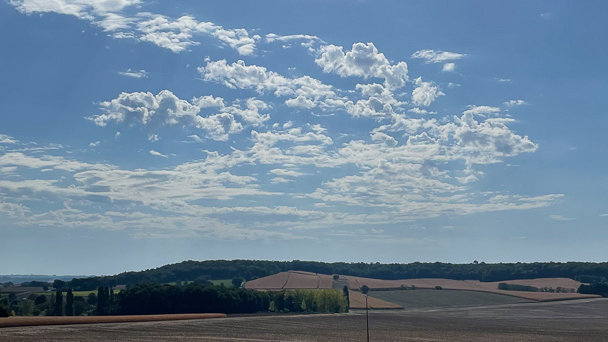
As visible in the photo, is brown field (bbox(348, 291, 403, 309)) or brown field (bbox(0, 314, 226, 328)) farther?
brown field (bbox(348, 291, 403, 309))

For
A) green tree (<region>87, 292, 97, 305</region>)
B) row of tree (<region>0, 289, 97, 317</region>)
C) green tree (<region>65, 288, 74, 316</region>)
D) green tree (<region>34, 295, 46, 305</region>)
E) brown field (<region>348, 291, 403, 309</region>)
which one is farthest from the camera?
brown field (<region>348, 291, 403, 309</region>)

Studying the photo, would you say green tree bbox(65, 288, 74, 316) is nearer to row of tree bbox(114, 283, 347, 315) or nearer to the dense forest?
the dense forest

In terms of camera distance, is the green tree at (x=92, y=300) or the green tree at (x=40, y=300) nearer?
the green tree at (x=40, y=300)

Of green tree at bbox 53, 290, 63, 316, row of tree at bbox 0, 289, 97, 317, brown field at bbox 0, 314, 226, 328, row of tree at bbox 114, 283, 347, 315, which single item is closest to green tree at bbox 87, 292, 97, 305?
row of tree at bbox 0, 289, 97, 317

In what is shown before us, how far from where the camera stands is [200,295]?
5349 inches

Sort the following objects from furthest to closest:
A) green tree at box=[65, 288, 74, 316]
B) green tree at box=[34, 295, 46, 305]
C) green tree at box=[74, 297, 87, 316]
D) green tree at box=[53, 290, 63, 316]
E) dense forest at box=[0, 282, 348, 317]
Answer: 1. green tree at box=[34, 295, 46, 305]
2. green tree at box=[74, 297, 87, 316]
3. dense forest at box=[0, 282, 348, 317]
4. green tree at box=[65, 288, 74, 316]
5. green tree at box=[53, 290, 63, 316]

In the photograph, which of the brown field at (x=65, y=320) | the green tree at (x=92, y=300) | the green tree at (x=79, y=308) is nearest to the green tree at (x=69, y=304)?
the green tree at (x=79, y=308)

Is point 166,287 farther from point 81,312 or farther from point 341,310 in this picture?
point 341,310

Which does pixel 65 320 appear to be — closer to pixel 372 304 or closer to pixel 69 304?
pixel 69 304

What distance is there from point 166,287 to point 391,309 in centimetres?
6604

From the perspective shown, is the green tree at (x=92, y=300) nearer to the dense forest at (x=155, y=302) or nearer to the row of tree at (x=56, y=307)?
the row of tree at (x=56, y=307)

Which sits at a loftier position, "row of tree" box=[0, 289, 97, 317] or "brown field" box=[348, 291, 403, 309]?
"row of tree" box=[0, 289, 97, 317]

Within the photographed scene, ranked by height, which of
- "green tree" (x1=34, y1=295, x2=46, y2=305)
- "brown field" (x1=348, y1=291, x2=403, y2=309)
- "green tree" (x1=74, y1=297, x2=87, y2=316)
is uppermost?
"green tree" (x1=34, y1=295, x2=46, y2=305)

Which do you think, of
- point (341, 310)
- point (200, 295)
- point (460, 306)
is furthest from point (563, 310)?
point (200, 295)
